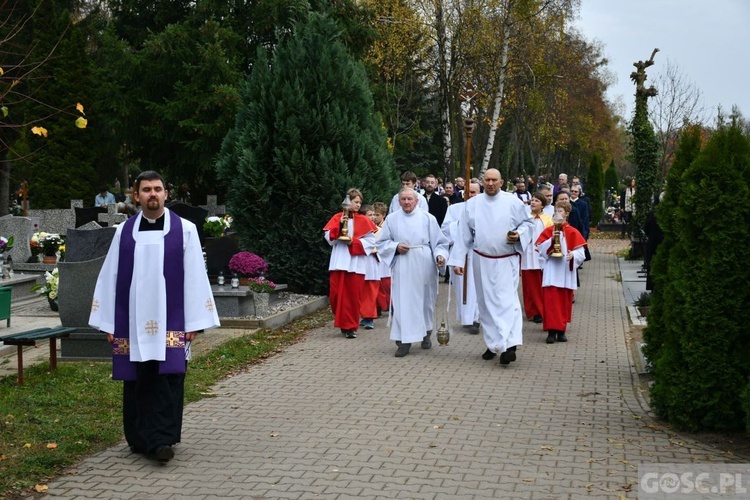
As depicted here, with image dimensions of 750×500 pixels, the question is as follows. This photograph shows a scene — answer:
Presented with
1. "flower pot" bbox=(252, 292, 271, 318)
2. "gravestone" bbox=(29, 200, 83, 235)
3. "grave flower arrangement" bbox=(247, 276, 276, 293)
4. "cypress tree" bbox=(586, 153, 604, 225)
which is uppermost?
"cypress tree" bbox=(586, 153, 604, 225)

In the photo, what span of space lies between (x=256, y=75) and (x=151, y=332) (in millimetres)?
10563

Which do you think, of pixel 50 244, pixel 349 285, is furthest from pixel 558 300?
pixel 50 244

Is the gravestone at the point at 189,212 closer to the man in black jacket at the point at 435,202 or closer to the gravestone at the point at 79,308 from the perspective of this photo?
the man in black jacket at the point at 435,202

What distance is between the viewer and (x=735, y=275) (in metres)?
7.46

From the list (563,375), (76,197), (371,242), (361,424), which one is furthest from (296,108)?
(76,197)

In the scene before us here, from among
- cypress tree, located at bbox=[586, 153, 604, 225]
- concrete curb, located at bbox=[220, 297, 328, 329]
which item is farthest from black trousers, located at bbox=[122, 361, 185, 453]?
cypress tree, located at bbox=[586, 153, 604, 225]

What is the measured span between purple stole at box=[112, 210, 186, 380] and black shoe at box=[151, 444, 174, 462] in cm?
54

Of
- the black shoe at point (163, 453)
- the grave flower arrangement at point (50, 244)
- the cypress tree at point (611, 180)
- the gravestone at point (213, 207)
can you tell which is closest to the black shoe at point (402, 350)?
the black shoe at point (163, 453)

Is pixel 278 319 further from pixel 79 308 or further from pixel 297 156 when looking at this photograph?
pixel 79 308

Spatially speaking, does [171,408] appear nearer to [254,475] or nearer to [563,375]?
[254,475]

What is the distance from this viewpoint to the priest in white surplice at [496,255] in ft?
36.4

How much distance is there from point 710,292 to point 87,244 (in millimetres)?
8105

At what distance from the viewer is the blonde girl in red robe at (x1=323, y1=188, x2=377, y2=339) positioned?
43.7ft

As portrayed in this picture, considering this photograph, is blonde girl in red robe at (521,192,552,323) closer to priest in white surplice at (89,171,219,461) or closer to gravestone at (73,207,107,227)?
priest in white surplice at (89,171,219,461)
